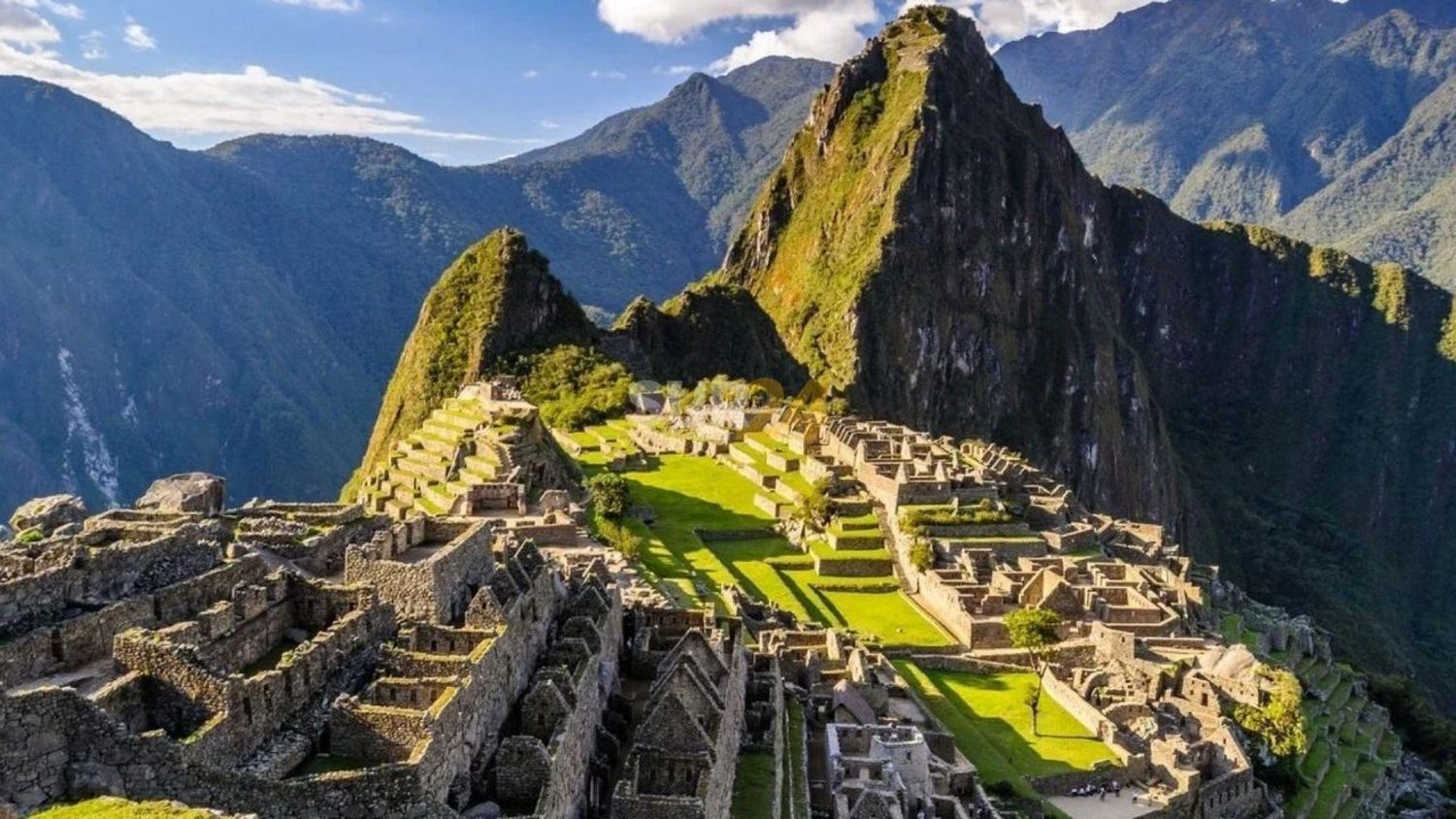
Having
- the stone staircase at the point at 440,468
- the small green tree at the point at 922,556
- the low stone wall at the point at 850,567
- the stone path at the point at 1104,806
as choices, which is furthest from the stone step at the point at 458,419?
the stone path at the point at 1104,806

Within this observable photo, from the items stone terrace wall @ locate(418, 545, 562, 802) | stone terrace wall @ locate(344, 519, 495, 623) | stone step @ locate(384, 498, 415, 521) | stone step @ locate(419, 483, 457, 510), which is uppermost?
stone terrace wall @ locate(344, 519, 495, 623)

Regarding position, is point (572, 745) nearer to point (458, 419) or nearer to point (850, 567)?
point (850, 567)

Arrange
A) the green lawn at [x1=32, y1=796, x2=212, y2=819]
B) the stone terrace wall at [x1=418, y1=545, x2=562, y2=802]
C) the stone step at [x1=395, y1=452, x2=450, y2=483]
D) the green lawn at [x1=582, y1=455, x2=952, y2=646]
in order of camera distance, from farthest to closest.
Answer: the stone step at [x1=395, y1=452, x2=450, y2=483], the green lawn at [x1=582, y1=455, x2=952, y2=646], the stone terrace wall at [x1=418, y1=545, x2=562, y2=802], the green lawn at [x1=32, y1=796, x2=212, y2=819]

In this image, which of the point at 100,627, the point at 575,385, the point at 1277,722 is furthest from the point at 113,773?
the point at 575,385

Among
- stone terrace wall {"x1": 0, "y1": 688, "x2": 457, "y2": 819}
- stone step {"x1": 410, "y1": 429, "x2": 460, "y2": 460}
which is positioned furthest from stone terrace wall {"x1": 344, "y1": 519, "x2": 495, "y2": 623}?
stone step {"x1": 410, "y1": 429, "x2": 460, "y2": 460}

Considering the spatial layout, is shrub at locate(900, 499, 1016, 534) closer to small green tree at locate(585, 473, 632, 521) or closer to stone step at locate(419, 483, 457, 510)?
small green tree at locate(585, 473, 632, 521)

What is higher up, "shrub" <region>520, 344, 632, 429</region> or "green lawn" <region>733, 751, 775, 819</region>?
"shrub" <region>520, 344, 632, 429</region>
